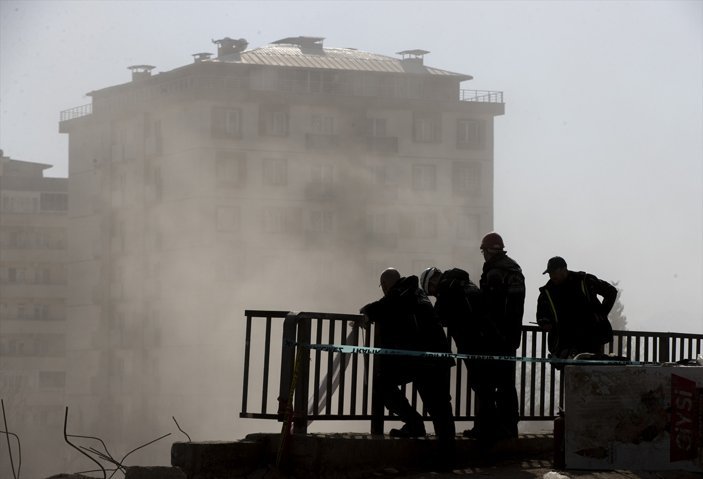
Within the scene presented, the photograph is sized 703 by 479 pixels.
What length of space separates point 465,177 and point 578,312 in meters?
96.7

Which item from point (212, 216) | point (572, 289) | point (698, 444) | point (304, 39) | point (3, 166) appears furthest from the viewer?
point (3, 166)

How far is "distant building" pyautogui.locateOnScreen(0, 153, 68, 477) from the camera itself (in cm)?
10950

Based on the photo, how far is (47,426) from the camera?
104750 mm

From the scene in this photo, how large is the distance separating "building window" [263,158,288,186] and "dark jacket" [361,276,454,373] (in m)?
93.4

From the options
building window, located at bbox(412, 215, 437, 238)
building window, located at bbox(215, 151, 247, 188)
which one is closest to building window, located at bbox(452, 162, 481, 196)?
building window, located at bbox(412, 215, 437, 238)

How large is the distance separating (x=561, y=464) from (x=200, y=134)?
95346 millimetres

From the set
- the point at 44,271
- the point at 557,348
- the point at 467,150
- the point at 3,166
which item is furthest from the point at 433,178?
the point at 557,348

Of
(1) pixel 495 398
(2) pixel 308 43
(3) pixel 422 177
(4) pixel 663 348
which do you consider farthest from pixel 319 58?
(1) pixel 495 398

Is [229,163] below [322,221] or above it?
above

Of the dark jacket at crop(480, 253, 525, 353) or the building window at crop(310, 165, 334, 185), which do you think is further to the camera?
the building window at crop(310, 165, 334, 185)

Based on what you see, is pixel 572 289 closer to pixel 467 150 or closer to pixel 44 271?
pixel 467 150

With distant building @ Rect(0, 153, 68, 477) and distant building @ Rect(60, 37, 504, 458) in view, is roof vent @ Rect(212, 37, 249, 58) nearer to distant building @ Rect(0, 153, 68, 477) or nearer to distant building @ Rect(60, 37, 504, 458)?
distant building @ Rect(60, 37, 504, 458)

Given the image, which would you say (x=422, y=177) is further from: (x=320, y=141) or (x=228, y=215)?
(x=228, y=215)

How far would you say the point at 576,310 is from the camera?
11.5 metres
